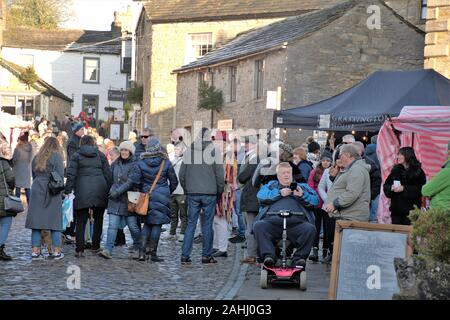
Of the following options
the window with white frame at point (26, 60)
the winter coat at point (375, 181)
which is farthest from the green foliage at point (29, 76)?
the winter coat at point (375, 181)

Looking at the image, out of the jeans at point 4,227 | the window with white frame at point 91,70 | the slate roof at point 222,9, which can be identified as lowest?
the jeans at point 4,227

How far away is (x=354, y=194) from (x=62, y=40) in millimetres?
66324

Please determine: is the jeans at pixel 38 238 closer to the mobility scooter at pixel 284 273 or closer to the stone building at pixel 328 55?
the mobility scooter at pixel 284 273

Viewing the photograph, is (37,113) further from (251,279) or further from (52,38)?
(251,279)

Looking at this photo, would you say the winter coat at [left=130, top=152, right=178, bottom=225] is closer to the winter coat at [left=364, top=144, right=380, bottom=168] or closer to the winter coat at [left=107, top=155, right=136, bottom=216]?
the winter coat at [left=107, top=155, right=136, bottom=216]

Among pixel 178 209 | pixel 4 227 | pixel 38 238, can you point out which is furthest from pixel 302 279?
pixel 178 209

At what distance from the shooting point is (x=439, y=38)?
2428cm

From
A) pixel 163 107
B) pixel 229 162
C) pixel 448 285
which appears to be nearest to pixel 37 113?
pixel 163 107

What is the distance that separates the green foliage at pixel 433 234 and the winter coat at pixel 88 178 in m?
7.27

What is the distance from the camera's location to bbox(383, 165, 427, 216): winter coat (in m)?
12.8

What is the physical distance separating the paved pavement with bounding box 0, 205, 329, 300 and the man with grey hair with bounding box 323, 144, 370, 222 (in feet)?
3.56

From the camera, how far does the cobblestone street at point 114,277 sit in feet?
36.7

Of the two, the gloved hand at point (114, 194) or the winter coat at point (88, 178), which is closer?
the winter coat at point (88, 178)

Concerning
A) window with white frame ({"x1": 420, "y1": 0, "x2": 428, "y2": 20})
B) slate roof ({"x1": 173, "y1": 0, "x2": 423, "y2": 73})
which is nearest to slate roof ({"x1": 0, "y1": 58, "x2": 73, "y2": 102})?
slate roof ({"x1": 173, "y1": 0, "x2": 423, "y2": 73})
